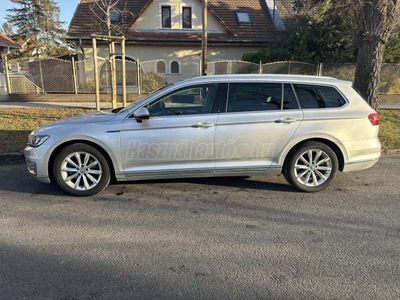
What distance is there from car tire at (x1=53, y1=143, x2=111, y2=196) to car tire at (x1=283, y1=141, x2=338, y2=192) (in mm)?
2534

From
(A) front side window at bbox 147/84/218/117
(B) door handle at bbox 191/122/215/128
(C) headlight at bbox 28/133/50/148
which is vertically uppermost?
(A) front side window at bbox 147/84/218/117

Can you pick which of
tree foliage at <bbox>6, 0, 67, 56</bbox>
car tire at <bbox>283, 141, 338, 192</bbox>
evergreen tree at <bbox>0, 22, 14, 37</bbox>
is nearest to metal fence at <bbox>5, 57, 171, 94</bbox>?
car tire at <bbox>283, 141, 338, 192</bbox>

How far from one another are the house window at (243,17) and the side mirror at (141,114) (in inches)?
721

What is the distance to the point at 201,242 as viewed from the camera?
322 centimetres

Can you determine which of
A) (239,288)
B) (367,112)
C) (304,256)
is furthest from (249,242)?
(367,112)

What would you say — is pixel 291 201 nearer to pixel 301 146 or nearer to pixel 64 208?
pixel 301 146

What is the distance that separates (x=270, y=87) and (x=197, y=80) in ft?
3.34

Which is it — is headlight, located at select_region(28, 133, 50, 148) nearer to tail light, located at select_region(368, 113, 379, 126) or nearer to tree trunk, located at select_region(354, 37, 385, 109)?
tail light, located at select_region(368, 113, 379, 126)

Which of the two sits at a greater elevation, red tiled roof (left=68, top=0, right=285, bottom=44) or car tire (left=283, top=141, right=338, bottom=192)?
red tiled roof (left=68, top=0, right=285, bottom=44)

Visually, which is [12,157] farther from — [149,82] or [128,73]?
[128,73]

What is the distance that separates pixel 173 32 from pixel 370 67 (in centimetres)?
1388

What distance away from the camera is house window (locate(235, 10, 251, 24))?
20.6m

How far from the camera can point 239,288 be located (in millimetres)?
2516

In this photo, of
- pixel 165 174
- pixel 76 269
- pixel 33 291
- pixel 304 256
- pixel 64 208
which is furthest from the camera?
pixel 165 174
